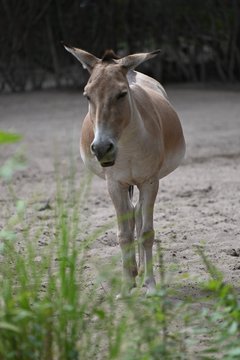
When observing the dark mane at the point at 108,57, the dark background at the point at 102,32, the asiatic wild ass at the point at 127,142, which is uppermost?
the dark mane at the point at 108,57

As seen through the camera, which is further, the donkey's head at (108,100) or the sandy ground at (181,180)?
the sandy ground at (181,180)

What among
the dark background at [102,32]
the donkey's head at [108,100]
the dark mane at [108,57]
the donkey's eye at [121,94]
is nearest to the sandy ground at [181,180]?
the donkey's head at [108,100]

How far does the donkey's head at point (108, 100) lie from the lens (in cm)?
429

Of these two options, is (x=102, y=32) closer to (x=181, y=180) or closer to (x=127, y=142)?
(x=181, y=180)

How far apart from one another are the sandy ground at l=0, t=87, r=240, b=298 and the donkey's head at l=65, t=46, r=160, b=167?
0.21 meters

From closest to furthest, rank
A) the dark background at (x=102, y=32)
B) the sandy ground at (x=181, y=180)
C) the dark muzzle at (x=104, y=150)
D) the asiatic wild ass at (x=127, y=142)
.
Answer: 1. the dark muzzle at (x=104, y=150)
2. the asiatic wild ass at (x=127, y=142)
3. the sandy ground at (x=181, y=180)
4. the dark background at (x=102, y=32)

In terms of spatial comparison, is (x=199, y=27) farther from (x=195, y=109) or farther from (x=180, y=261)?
(x=180, y=261)

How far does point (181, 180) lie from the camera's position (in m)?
8.64

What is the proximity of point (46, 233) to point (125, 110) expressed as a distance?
183cm

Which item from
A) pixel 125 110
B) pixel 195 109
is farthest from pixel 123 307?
pixel 195 109

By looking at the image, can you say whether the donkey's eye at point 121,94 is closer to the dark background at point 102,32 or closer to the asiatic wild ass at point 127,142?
the asiatic wild ass at point 127,142

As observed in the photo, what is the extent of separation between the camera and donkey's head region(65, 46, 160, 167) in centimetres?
429

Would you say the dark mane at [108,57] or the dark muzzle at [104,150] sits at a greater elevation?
→ the dark mane at [108,57]

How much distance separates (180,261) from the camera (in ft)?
17.9
